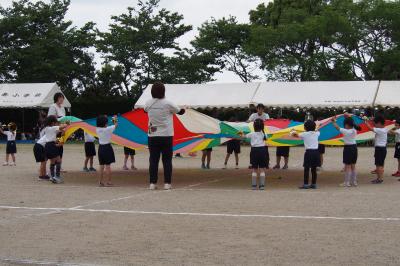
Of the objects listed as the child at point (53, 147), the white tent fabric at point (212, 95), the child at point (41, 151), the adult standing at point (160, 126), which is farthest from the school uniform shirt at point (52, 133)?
Answer: the white tent fabric at point (212, 95)

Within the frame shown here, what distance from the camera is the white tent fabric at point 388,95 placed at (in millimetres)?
24875

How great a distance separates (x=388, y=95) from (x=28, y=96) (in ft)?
62.1

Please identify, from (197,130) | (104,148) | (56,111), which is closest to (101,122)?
(104,148)

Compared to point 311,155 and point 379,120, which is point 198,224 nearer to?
point 311,155

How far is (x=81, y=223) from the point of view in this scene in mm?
6727

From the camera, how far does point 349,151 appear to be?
35.8ft

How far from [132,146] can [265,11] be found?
106 ft

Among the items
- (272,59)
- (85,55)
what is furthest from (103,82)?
(272,59)

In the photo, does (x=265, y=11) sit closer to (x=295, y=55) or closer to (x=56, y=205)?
(x=295, y=55)

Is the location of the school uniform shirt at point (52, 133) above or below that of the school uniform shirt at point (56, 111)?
below

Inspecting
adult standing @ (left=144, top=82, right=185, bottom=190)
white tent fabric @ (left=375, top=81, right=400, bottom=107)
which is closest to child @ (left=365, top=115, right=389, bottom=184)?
adult standing @ (left=144, top=82, right=185, bottom=190)

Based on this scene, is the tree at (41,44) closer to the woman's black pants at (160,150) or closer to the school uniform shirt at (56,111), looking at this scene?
the school uniform shirt at (56,111)

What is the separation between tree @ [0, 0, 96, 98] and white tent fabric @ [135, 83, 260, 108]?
1244 cm

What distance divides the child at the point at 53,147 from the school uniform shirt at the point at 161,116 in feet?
7.51
